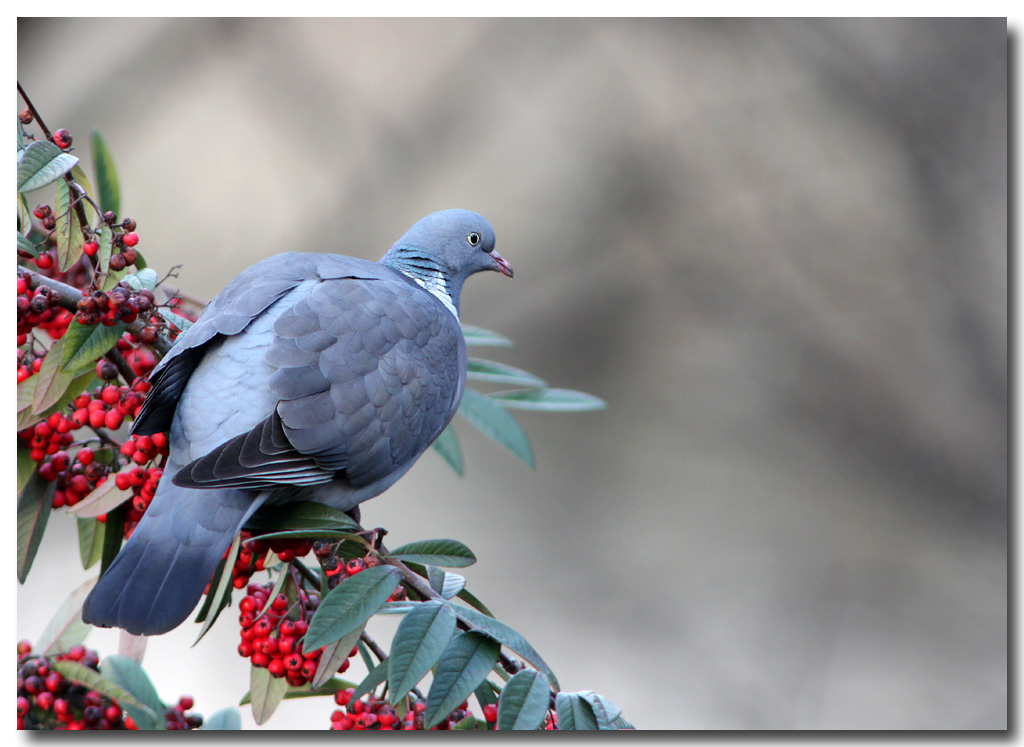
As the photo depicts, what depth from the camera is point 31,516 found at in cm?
153

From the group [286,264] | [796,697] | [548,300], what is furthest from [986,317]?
[286,264]

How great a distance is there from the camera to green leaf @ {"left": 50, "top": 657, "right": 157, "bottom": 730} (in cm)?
142

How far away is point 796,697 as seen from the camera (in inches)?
A: 122

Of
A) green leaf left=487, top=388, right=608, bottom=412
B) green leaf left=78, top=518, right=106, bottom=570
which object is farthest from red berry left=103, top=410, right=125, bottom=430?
green leaf left=487, top=388, right=608, bottom=412

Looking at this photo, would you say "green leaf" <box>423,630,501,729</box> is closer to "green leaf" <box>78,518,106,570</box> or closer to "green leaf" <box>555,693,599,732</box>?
"green leaf" <box>555,693,599,732</box>

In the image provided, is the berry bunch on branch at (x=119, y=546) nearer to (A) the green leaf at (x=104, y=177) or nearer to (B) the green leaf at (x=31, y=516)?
(B) the green leaf at (x=31, y=516)

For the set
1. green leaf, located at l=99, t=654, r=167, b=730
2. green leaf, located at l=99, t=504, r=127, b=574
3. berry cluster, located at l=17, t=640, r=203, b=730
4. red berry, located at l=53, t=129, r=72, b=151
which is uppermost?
red berry, located at l=53, t=129, r=72, b=151

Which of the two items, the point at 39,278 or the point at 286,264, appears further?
the point at 286,264

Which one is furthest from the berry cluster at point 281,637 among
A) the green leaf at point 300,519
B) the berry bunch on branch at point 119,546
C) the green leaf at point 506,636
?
the green leaf at point 506,636

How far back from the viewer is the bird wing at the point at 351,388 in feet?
4.65

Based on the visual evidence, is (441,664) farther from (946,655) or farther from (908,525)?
(908,525)

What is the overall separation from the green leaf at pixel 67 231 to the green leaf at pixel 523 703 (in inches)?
37.6

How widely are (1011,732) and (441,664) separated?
50.0 inches

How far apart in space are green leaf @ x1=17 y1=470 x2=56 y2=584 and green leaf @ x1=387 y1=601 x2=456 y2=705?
2.33 ft
